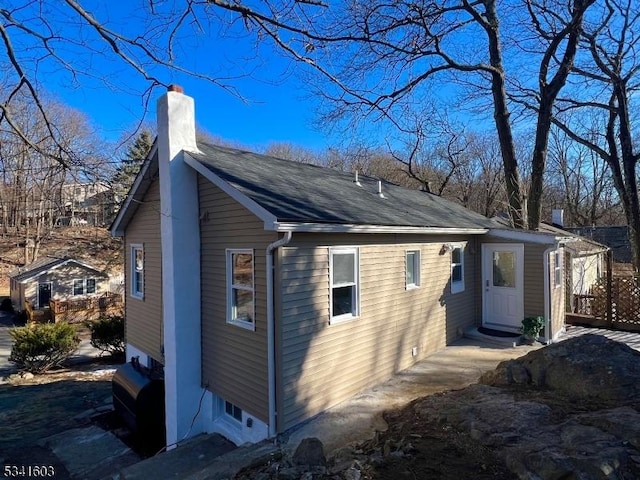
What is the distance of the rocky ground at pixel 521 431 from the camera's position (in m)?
3.84

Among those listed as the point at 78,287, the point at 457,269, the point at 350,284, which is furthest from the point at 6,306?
the point at 457,269

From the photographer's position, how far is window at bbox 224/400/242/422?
7102 mm

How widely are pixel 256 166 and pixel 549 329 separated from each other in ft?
27.5

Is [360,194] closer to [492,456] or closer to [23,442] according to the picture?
[492,456]

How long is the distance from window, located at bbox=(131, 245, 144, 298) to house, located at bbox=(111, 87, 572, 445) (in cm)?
84

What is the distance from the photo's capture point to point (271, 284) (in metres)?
6.09

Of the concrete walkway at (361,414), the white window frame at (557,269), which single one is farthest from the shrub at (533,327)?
the white window frame at (557,269)

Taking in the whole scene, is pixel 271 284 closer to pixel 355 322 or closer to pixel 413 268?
pixel 355 322

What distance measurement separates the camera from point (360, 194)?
9867mm

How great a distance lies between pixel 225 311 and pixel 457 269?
661cm

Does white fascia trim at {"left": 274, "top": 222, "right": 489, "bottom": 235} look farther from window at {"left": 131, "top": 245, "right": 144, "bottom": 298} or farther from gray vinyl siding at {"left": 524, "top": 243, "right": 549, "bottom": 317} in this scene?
window at {"left": 131, "top": 245, "right": 144, "bottom": 298}

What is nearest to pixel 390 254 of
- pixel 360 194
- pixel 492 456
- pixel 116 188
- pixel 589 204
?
pixel 360 194

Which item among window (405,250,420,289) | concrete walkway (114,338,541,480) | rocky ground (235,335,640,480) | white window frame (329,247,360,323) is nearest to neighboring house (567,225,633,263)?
concrete walkway (114,338,541,480)

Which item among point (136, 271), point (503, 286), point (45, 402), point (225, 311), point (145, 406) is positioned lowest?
A: point (45, 402)
